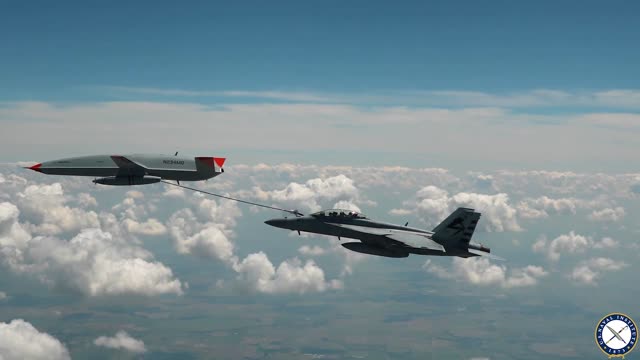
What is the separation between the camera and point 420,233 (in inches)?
2473

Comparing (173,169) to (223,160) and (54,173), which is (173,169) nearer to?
(223,160)

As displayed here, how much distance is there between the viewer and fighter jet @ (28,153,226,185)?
202ft

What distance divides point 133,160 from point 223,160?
34.9 ft

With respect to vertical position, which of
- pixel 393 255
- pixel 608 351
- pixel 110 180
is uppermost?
pixel 110 180

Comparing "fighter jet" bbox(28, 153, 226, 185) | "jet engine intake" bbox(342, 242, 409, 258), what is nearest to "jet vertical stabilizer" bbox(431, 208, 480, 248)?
"jet engine intake" bbox(342, 242, 409, 258)

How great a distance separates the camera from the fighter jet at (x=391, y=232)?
194 feet

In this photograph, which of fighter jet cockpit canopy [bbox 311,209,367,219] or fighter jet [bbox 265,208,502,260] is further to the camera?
fighter jet cockpit canopy [bbox 311,209,367,219]

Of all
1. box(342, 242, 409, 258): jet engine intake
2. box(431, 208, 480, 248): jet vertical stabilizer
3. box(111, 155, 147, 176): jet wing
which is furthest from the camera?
box(111, 155, 147, 176): jet wing

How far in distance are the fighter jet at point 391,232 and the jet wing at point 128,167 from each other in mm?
17164

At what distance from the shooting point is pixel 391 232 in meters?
60.5

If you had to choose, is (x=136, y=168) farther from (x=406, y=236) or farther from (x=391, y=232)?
(x=406, y=236)

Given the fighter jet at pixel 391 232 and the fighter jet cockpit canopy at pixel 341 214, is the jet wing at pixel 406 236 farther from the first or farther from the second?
the fighter jet cockpit canopy at pixel 341 214

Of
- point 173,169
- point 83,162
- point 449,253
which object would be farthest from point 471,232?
point 83,162

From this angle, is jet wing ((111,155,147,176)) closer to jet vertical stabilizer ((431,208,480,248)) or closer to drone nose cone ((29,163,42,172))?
drone nose cone ((29,163,42,172))
